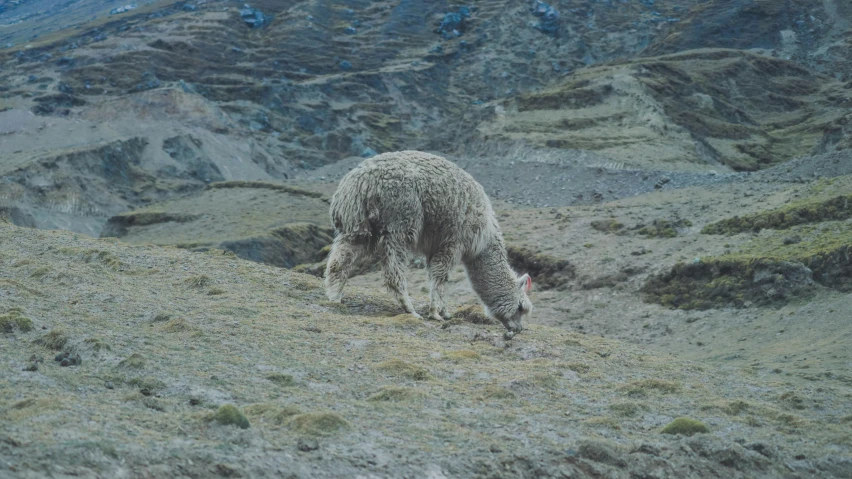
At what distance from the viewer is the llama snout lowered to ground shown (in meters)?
19.7

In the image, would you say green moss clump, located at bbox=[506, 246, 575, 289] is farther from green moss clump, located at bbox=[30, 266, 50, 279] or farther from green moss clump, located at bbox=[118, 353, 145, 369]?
green moss clump, located at bbox=[118, 353, 145, 369]

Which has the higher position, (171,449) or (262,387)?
(171,449)

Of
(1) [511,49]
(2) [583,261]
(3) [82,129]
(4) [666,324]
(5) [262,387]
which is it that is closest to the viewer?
(5) [262,387]

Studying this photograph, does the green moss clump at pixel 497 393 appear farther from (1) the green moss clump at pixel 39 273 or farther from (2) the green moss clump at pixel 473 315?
(1) the green moss clump at pixel 39 273

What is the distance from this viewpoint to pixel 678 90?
114562 mm

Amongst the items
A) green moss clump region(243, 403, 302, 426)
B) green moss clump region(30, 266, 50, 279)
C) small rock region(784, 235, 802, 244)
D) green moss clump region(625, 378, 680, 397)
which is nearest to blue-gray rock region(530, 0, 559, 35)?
small rock region(784, 235, 802, 244)

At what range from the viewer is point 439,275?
20.7 meters

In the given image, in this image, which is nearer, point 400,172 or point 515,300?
point 400,172

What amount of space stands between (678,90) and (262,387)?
10967 centimetres

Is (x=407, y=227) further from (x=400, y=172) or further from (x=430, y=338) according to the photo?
(x=430, y=338)

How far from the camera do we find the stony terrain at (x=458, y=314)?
11.1m

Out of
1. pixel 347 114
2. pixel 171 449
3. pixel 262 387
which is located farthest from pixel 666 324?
pixel 347 114

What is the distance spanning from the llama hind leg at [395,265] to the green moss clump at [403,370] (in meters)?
4.76

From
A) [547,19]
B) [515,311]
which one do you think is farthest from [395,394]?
[547,19]
